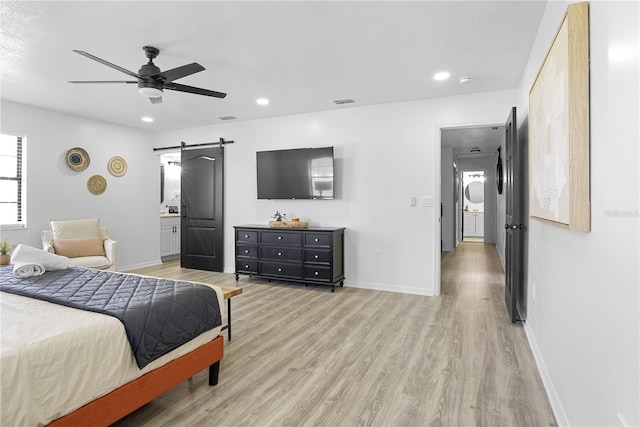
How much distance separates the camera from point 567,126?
162 centimetres

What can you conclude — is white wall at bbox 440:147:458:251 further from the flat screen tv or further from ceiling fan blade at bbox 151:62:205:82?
ceiling fan blade at bbox 151:62:205:82

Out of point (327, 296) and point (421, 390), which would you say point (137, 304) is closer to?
point (421, 390)

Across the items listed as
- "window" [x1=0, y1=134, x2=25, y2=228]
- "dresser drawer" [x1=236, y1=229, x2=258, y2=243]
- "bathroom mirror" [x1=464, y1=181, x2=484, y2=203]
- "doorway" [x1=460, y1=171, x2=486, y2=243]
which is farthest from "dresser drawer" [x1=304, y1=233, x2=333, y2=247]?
"bathroom mirror" [x1=464, y1=181, x2=484, y2=203]

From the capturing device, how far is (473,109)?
4.40m

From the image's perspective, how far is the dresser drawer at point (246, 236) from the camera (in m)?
5.25

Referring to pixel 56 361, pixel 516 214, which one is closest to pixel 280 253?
pixel 516 214

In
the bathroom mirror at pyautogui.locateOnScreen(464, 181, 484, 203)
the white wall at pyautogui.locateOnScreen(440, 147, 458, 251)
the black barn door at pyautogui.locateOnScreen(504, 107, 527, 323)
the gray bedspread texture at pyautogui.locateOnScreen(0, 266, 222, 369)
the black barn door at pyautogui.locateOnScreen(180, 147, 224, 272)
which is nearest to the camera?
the gray bedspread texture at pyautogui.locateOnScreen(0, 266, 222, 369)

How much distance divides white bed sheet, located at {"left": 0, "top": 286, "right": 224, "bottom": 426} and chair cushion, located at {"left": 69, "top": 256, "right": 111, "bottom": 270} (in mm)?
2807

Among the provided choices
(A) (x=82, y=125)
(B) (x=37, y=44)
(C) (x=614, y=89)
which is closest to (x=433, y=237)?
(C) (x=614, y=89)

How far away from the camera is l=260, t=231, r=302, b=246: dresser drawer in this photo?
16.2 feet

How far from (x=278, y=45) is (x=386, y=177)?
7.72 feet

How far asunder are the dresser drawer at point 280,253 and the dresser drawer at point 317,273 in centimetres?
19

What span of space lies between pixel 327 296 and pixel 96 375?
3.12m

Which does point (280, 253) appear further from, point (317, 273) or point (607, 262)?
point (607, 262)
